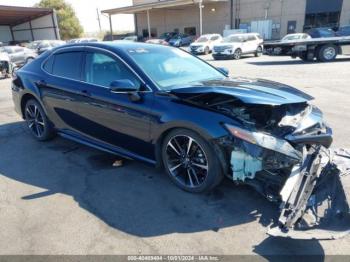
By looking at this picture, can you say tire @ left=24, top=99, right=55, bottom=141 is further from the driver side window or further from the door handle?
the driver side window

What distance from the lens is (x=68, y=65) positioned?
4457 mm

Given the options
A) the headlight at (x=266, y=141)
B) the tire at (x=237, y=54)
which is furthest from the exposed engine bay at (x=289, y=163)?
the tire at (x=237, y=54)

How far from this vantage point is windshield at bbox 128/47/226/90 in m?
3.73

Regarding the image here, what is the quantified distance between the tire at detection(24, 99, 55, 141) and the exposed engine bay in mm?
2809

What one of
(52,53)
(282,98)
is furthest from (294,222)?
(52,53)

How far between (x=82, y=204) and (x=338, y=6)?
40.6 m

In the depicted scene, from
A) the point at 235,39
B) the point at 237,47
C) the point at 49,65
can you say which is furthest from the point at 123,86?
the point at 235,39

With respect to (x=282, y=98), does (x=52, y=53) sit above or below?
above

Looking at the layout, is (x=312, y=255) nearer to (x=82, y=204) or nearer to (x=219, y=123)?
(x=219, y=123)

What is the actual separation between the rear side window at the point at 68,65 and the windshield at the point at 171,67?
0.87 meters

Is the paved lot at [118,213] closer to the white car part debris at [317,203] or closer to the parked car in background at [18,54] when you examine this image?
the white car part debris at [317,203]

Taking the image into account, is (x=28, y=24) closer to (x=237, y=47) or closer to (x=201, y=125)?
(x=237, y=47)

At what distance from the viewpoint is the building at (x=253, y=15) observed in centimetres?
3617

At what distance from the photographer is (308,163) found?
282 cm
